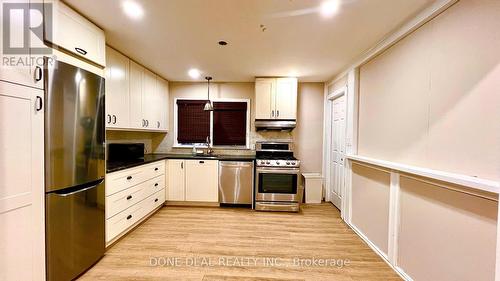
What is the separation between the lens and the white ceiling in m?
1.77


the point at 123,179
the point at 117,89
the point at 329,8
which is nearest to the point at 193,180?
the point at 123,179

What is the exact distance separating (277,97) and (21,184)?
11.3 ft

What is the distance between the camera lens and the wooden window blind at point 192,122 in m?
4.39

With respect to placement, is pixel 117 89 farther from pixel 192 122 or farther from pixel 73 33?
pixel 192 122

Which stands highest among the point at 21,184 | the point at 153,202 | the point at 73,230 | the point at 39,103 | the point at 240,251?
the point at 39,103

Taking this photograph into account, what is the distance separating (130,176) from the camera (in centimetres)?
268

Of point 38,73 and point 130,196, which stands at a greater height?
point 38,73

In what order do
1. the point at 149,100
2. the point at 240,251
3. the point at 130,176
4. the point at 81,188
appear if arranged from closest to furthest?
the point at 81,188 < the point at 240,251 < the point at 130,176 < the point at 149,100

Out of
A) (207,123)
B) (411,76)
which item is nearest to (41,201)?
(207,123)

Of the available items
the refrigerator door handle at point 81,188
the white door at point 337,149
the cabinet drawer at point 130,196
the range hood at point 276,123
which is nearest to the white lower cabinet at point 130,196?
the cabinet drawer at point 130,196

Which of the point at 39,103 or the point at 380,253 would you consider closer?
Answer: the point at 39,103

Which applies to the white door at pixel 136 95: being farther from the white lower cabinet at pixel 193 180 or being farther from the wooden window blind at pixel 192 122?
the wooden window blind at pixel 192 122

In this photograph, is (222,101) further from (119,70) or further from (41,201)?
(41,201)

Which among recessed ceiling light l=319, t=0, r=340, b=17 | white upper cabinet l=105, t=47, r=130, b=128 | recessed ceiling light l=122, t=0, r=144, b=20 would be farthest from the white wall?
white upper cabinet l=105, t=47, r=130, b=128
